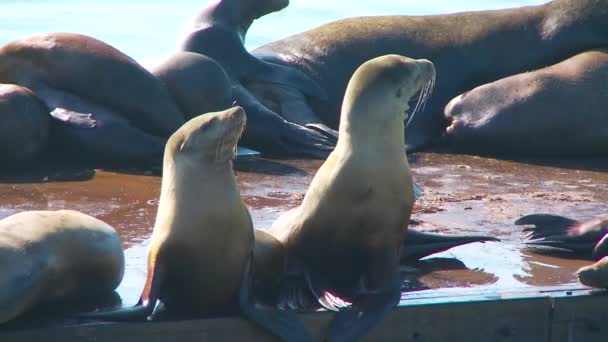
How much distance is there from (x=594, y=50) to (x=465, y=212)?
11.5ft

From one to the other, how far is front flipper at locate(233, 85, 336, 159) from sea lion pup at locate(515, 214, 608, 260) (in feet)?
8.93

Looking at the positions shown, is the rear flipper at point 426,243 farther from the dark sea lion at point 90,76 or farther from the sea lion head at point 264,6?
the sea lion head at point 264,6

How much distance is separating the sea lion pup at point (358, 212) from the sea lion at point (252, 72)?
341cm

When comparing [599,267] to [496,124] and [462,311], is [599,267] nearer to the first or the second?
[462,311]

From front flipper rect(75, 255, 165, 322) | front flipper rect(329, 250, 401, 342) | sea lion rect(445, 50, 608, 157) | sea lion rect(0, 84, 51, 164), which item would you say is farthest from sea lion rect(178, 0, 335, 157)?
front flipper rect(75, 255, 165, 322)

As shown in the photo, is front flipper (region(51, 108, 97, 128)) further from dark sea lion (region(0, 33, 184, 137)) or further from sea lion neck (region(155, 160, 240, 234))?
sea lion neck (region(155, 160, 240, 234))

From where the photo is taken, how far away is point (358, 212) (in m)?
4.77

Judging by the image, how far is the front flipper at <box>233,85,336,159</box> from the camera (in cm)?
844

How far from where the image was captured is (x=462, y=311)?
460 cm

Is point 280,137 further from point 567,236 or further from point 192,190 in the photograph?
point 192,190

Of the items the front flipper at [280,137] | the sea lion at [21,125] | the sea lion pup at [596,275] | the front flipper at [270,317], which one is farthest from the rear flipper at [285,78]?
the front flipper at [270,317]

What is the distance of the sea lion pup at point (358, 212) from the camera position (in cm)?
477

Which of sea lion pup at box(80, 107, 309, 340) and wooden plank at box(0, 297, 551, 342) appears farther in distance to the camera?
sea lion pup at box(80, 107, 309, 340)

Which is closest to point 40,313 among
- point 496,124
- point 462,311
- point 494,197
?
point 462,311
